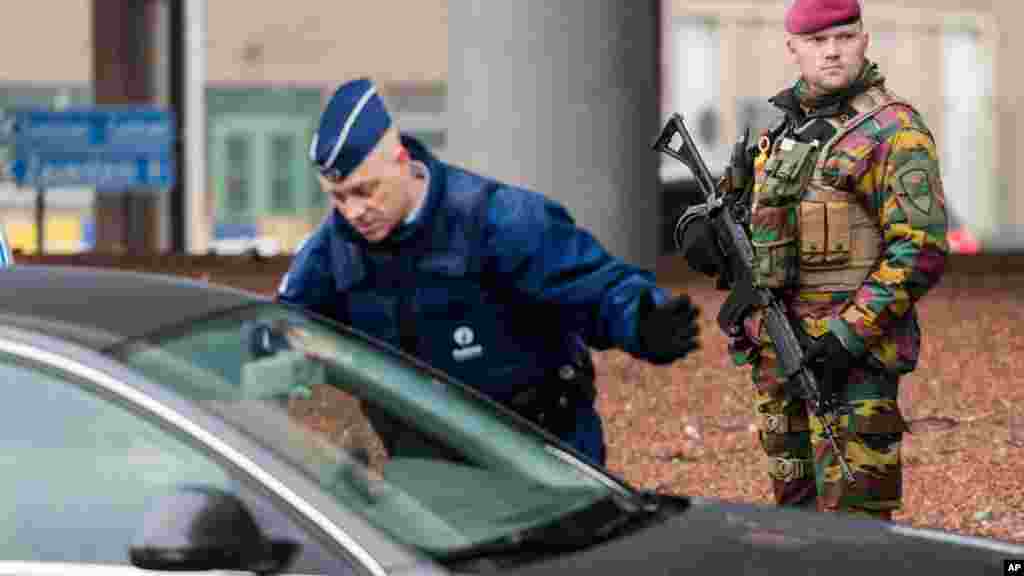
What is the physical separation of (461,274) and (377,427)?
892 millimetres

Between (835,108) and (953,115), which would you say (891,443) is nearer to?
(835,108)

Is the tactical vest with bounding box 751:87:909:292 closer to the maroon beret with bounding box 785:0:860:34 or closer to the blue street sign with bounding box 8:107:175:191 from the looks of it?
the maroon beret with bounding box 785:0:860:34

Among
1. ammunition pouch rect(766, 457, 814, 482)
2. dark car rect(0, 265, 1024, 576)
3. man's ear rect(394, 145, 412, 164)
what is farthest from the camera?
ammunition pouch rect(766, 457, 814, 482)

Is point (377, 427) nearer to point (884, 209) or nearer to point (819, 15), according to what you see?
point (884, 209)

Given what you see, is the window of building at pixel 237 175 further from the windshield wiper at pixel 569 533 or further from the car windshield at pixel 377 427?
the windshield wiper at pixel 569 533

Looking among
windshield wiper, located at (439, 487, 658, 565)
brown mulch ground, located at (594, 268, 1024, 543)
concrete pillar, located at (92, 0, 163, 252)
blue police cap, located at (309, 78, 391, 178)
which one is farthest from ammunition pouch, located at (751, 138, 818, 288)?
concrete pillar, located at (92, 0, 163, 252)

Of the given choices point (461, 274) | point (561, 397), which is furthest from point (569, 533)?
point (561, 397)

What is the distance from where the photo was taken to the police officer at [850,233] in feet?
18.8

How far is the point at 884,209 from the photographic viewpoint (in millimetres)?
5770

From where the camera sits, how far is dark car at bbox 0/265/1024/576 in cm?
387

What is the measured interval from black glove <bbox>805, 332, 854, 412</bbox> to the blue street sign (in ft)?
39.0

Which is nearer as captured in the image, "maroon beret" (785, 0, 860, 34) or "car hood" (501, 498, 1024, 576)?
"car hood" (501, 498, 1024, 576)

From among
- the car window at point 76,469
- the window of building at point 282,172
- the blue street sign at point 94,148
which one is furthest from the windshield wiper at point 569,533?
the window of building at point 282,172

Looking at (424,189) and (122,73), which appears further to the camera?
(122,73)
